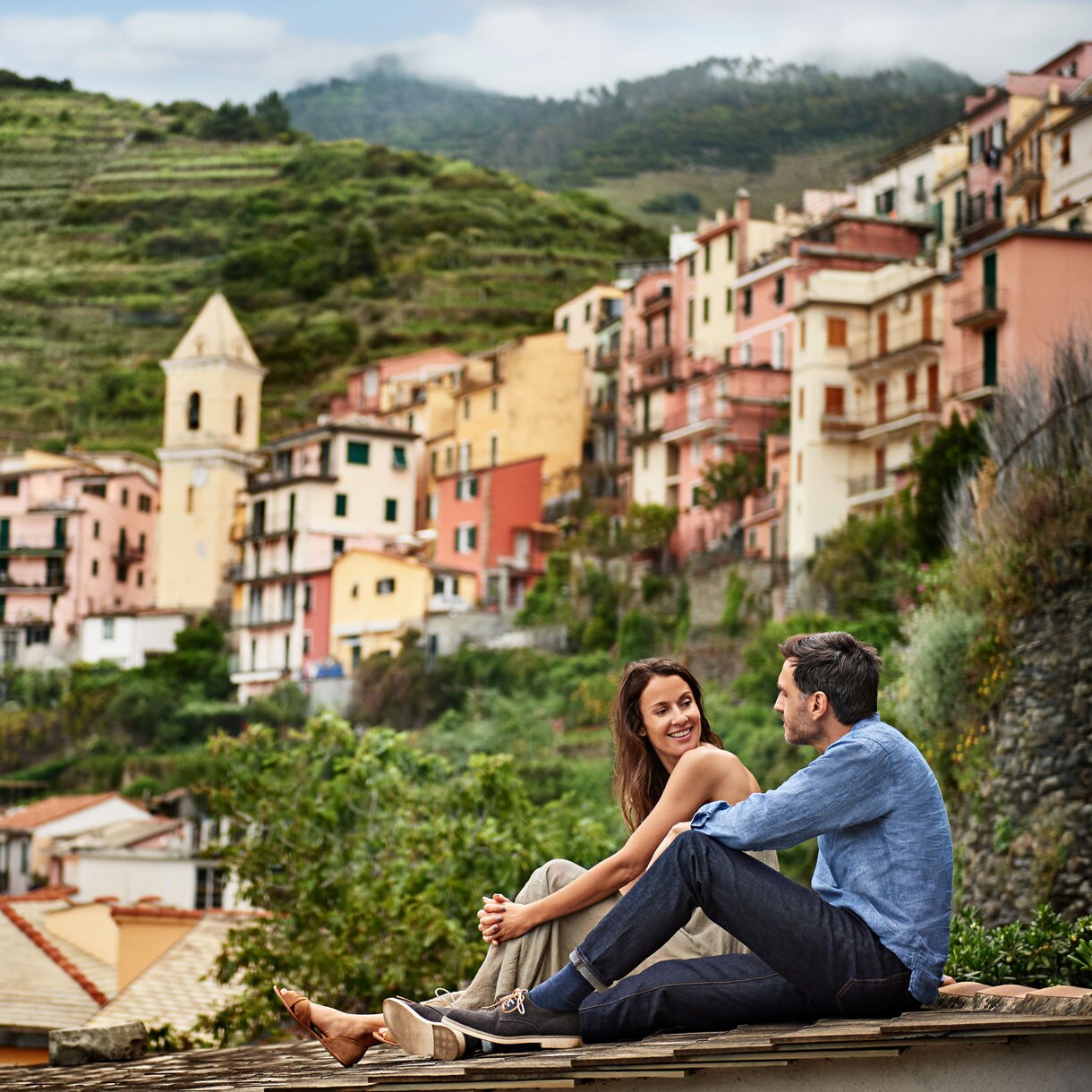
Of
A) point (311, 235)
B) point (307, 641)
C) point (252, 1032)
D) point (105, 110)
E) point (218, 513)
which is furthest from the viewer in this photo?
point (105, 110)

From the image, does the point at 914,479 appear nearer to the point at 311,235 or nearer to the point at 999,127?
the point at 999,127

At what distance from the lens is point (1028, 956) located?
24.0ft

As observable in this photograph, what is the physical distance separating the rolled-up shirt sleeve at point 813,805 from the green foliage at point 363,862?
12.5 metres

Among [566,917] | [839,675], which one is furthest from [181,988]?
[839,675]

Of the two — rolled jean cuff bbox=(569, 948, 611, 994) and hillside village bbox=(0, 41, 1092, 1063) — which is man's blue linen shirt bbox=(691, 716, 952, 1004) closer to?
rolled jean cuff bbox=(569, 948, 611, 994)

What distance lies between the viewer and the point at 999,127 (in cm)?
5041

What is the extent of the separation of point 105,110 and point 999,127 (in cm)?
12822

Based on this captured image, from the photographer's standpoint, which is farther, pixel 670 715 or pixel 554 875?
pixel 670 715

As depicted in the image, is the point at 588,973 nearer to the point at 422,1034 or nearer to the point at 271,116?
the point at 422,1034

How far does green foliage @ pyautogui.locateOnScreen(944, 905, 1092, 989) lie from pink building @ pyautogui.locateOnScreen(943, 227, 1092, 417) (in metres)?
25.2

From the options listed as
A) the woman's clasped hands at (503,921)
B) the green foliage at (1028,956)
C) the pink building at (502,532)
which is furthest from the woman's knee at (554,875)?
the pink building at (502,532)

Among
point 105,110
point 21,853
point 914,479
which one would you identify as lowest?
point 21,853

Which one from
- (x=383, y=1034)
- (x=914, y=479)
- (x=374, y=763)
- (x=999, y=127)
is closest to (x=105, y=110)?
(x=999, y=127)

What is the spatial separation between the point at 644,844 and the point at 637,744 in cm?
60
